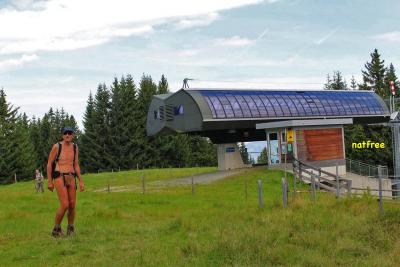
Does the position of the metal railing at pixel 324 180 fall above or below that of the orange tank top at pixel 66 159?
below

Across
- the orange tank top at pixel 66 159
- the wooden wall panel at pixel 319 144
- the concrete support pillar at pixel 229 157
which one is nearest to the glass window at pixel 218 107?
the concrete support pillar at pixel 229 157

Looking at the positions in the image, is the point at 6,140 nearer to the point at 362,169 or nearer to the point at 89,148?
the point at 89,148

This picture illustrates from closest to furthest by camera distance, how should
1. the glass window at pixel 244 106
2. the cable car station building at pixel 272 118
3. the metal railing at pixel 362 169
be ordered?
the cable car station building at pixel 272 118 < the metal railing at pixel 362 169 < the glass window at pixel 244 106

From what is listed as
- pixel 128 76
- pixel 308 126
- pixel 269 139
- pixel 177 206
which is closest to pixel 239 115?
pixel 269 139

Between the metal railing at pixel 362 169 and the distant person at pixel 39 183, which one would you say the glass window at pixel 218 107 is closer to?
the metal railing at pixel 362 169

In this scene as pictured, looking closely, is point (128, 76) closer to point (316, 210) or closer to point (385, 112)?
point (385, 112)

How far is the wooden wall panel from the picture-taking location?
33.2 metres

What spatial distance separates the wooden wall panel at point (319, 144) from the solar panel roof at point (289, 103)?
4.72 m

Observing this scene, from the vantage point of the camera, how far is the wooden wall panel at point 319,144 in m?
33.2

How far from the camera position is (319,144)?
113 feet

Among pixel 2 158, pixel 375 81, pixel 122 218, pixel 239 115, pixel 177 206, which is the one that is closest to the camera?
pixel 122 218

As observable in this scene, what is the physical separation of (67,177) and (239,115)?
2735 centimetres

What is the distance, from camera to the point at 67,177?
959cm

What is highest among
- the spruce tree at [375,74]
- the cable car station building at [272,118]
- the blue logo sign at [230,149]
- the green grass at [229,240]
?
the spruce tree at [375,74]
